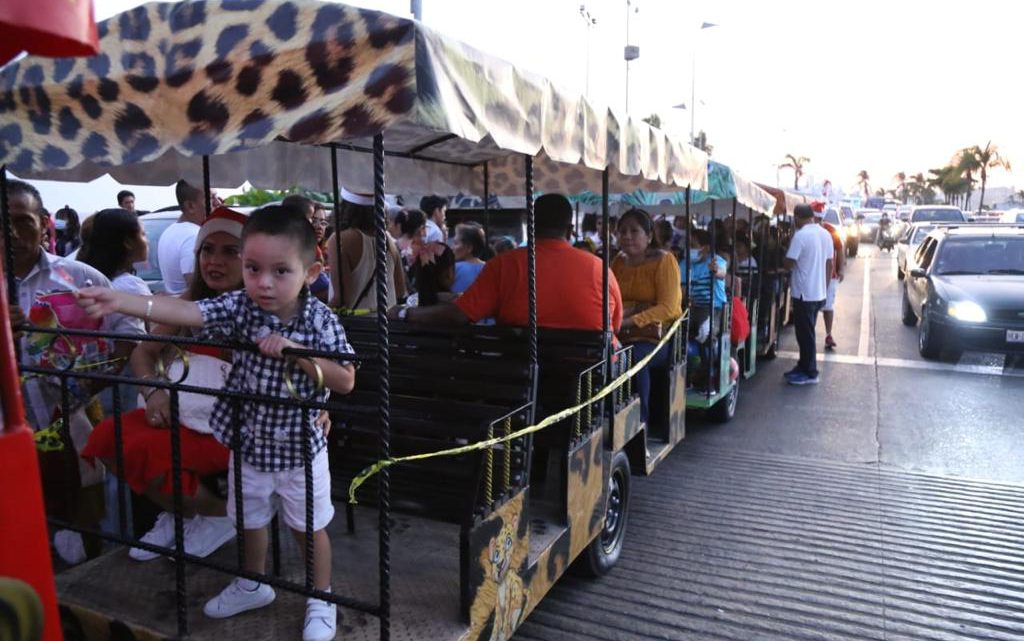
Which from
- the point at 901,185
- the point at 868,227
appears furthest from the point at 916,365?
the point at 901,185

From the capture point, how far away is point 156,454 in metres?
2.85

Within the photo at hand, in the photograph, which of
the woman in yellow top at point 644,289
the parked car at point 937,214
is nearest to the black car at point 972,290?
the woman in yellow top at point 644,289

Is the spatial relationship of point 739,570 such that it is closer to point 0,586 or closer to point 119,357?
point 119,357

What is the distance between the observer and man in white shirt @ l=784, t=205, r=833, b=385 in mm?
8844

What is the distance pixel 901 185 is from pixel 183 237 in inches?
5625

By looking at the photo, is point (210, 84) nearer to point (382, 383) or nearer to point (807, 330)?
point (382, 383)

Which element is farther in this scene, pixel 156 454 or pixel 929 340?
pixel 929 340

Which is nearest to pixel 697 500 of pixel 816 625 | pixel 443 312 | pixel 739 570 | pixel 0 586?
pixel 739 570

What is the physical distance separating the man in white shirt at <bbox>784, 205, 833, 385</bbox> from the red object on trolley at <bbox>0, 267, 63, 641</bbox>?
8.61m

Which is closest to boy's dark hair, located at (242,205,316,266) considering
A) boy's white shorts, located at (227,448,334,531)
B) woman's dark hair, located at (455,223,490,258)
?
boy's white shorts, located at (227,448,334,531)

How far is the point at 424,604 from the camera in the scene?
110 inches

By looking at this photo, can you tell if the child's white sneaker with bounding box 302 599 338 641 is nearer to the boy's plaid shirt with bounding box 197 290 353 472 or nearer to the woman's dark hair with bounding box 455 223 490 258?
the boy's plaid shirt with bounding box 197 290 353 472

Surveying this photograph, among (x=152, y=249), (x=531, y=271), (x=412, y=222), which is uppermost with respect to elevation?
(x=412, y=222)

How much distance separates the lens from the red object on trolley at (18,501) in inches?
55.6
